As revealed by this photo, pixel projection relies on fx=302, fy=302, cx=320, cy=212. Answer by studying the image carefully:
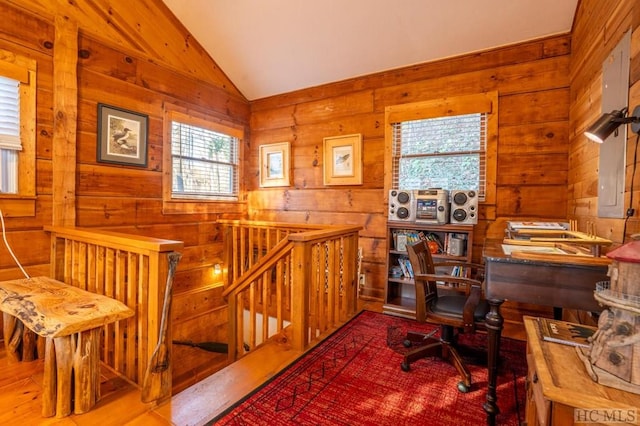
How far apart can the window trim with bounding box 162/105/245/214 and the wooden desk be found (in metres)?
3.40

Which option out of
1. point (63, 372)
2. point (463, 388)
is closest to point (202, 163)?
point (63, 372)

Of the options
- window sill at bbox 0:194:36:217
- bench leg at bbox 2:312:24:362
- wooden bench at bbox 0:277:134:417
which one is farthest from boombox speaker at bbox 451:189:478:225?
window sill at bbox 0:194:36:217

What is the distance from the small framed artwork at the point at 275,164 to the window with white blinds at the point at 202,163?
40cm

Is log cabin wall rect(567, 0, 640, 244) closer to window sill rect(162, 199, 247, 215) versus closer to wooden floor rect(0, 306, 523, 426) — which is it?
wooden floor rect(0, 306, 523, 426)

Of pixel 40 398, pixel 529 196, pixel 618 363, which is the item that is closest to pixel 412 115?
pixel 529 196

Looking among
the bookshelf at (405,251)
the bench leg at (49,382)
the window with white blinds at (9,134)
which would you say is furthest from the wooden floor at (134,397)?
the bookshelf at (405,251)

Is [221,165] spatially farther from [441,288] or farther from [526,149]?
[526,149]

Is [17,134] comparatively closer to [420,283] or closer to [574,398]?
[420,283]

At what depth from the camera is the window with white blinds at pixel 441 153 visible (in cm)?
311

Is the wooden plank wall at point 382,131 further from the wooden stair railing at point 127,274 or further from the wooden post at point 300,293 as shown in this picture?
the wooden stair railing at point 127,274

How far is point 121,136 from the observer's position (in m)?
3.15

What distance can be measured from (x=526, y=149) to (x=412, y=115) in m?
1.17

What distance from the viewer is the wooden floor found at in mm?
1516

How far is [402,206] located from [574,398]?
7.71 feet
